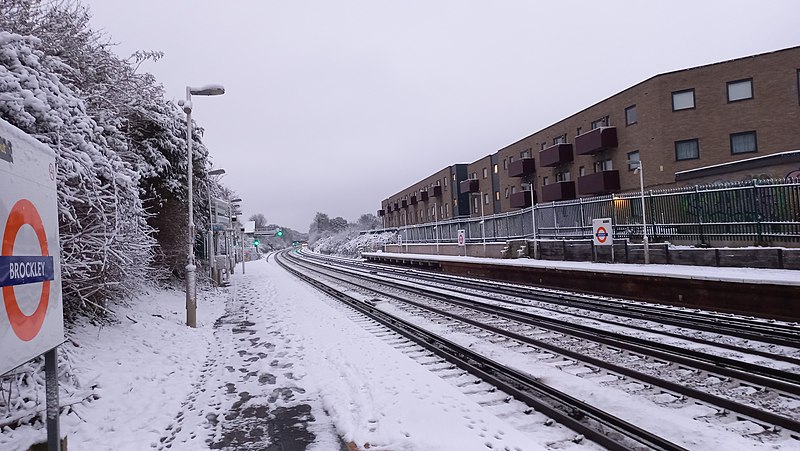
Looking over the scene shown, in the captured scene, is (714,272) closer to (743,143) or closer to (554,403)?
(554,403)

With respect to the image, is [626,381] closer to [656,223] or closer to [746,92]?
[656,223]

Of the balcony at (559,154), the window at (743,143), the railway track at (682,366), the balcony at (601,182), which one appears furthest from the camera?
the balcony at (559,154)

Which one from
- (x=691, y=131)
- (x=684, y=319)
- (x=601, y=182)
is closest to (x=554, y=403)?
(x=684, y=319)

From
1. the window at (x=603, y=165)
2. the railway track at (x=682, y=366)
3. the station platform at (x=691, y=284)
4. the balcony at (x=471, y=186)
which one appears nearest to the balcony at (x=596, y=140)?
the window at (x=603, y=165)

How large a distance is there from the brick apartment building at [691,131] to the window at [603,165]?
0.07m

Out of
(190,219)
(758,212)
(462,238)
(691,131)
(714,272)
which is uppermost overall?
(691,131)

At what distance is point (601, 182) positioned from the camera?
31.4 m

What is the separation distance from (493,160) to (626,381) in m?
45.6

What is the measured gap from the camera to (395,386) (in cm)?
661

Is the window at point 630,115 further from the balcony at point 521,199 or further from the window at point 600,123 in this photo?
the balcony at point 521,199

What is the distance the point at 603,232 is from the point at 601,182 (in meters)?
15.0

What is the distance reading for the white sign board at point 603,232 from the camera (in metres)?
17.7

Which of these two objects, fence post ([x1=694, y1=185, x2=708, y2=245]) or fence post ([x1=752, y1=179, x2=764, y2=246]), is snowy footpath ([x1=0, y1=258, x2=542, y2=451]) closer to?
fence post ([x1=752, y1=179, x2=764, y2=246])

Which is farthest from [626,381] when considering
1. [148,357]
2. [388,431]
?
[148,357]
